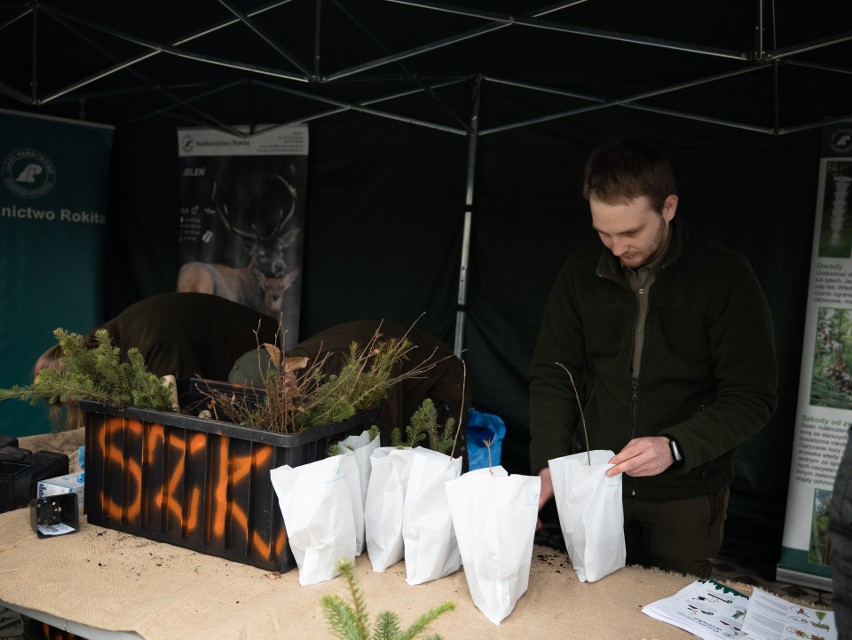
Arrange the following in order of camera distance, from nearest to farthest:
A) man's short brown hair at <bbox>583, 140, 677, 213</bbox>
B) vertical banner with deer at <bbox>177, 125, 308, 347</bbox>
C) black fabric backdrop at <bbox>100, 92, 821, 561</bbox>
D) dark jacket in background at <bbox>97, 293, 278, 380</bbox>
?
man's short brown hair at <bbox>583, 140, 677, 213</bbox> → dark jacket in background at <bbox>97, 293, 278, 380</bbox> → black fabric backdrop at <bbox>100, 92, 821, 561</bbox> → vertical banner with deer at <bbox>177, 125, 308, 347</bbox>

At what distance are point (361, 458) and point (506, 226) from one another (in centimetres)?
267

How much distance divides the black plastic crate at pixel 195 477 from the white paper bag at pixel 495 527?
13.0 inches

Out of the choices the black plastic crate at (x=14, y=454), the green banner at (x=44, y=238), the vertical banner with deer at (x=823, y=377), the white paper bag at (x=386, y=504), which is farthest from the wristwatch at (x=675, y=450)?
the green banner at (x=44, y=238)

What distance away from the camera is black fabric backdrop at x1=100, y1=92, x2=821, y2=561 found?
3516 millimetres

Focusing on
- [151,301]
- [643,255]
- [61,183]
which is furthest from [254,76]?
[643,255]

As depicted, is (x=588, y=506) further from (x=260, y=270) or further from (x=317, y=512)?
(x=260, y=270)

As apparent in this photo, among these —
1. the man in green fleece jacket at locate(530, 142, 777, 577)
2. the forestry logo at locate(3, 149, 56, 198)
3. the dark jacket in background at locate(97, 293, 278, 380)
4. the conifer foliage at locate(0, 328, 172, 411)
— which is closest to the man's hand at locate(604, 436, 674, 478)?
the man in green fleece jacket at locate(530, 142, 777, 577)

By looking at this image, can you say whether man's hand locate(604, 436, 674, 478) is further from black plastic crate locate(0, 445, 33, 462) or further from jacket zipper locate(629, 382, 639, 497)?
black plastic crate locate(0, 445, 33, 462)

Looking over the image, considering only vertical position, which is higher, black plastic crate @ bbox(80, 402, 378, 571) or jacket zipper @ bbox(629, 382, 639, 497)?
jacket zipper @ bbox(629, 382, 639, 497)

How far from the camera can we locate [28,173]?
474 centimetres

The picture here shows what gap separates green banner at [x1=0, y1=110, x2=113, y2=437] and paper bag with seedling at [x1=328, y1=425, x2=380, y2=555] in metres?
3.68

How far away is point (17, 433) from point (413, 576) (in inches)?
157

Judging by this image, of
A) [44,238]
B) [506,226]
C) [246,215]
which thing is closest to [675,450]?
[506,226]

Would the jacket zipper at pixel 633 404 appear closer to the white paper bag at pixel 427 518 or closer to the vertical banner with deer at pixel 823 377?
the white paper bag at pixel 427 518
